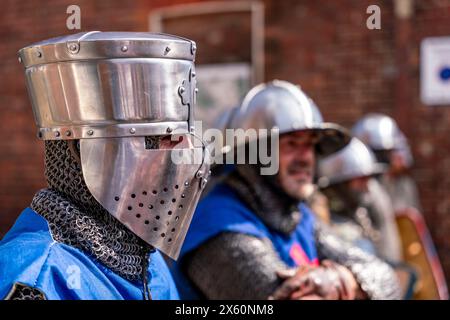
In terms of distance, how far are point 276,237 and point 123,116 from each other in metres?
1.54

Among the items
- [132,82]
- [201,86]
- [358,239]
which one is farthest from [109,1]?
[132,82]

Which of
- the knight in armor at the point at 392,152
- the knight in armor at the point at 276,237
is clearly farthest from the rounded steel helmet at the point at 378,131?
the knight in armor at the point at 276,237

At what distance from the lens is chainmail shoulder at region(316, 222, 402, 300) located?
313cm

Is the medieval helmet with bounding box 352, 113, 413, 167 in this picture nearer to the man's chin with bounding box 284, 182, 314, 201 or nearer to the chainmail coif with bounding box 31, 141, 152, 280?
the man's chin with bounding box 284, 182, 314, 201

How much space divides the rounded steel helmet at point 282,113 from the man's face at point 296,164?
9 cm

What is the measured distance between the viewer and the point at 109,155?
2.09 m

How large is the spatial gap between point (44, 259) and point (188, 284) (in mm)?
1519

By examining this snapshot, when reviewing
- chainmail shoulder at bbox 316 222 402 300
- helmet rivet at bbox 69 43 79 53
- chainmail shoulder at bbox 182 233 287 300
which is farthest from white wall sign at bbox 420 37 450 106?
helmet rivet at bbox 69 43 79 53

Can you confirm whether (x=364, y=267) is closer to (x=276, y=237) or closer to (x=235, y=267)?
(x=276, y=237)

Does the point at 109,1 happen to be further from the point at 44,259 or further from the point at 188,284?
the point at 44,259

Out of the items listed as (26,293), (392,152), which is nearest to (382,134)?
(392,152)

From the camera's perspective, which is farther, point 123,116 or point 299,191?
point 299,191

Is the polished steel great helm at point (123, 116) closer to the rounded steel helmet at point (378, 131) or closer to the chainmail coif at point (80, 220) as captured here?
the chainmail coif at point (80, 220)

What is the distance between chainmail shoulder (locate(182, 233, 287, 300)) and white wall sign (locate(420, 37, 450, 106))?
13.8 feet
